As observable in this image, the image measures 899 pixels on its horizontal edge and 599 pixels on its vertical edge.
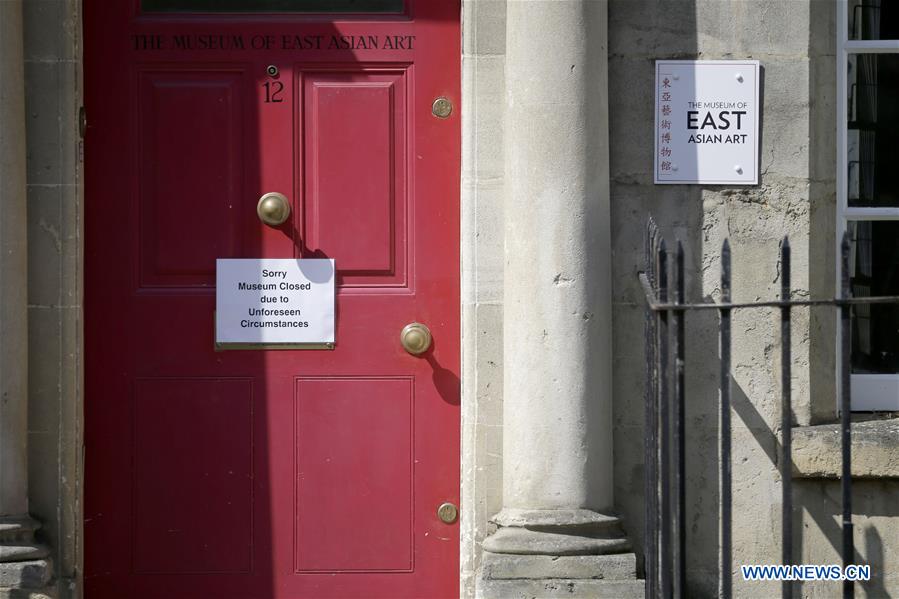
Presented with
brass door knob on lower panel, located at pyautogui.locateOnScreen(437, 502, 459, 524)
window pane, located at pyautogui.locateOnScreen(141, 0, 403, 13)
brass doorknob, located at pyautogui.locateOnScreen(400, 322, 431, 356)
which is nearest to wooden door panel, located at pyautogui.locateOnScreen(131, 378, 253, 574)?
brass doorknob, located at pyautogui.locateOnScreen(400, 322, 431, 356)

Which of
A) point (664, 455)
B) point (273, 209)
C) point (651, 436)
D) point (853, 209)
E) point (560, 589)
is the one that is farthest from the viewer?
point (853, 209)

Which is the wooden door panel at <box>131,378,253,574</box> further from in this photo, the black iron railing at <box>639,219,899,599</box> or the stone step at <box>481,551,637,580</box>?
the black iron railing at <box>639,219,899,599</box>

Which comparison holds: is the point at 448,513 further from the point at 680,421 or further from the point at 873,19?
the point at 873,19

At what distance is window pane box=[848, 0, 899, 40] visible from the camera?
4.71 m

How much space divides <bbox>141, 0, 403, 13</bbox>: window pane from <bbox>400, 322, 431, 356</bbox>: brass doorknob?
4.28 feet

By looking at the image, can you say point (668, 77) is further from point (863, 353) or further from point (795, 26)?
point (863, 353)

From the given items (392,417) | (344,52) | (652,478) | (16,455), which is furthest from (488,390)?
(16,455)

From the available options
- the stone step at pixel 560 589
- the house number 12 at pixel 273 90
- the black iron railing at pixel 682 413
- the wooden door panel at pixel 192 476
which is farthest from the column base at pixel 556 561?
the house number 12 at pixel 273 90

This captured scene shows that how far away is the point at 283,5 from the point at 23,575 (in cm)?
243

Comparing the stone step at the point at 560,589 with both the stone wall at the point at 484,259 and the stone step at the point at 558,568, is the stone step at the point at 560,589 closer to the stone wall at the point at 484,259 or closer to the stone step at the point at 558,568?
the stone step at the point at 558,568

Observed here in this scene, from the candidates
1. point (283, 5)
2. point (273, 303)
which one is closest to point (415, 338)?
point (273, 303)

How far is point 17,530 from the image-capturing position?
416cm

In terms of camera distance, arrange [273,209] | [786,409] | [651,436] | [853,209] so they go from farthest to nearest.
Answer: [853,209], [273,209], [651,436], [786,409]

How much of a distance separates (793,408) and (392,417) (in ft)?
5.25
